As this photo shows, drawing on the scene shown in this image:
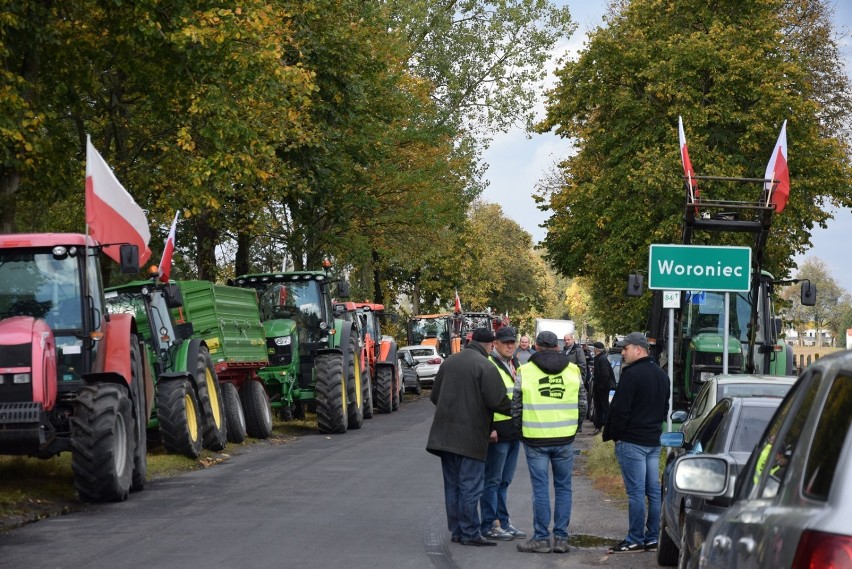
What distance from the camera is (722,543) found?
15.4ft

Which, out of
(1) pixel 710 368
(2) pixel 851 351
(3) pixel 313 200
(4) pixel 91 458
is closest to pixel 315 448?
(1) pixel 710 368

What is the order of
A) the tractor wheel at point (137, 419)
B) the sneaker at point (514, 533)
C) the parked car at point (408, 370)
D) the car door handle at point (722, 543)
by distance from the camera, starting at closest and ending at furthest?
the car door handle at point (722, 543) → the sneaker at point (514, 533) → the tractor wheel at point (137, 419) → the parked car at point (408, 370)

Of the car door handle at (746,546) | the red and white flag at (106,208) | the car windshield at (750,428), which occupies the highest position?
the red and white flag at (106,208)

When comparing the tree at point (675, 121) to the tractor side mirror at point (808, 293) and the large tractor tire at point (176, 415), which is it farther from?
the large tractor tire at point (176, 415)

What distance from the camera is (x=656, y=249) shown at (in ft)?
55.7

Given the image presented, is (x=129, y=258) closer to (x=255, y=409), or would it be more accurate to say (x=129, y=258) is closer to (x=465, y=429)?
(x=465, y=429)

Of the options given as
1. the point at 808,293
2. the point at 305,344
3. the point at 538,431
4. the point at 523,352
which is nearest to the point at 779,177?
the point at 808,293

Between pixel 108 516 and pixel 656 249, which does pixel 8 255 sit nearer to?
pixel 108 516

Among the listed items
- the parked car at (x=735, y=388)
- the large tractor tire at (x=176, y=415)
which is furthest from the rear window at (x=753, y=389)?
the large tractor tire at (x=176, y=415)

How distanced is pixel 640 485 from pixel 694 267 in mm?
5557

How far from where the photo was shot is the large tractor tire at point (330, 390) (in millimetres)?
26250

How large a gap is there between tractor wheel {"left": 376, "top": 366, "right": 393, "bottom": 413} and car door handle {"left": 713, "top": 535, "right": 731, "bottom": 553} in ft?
101

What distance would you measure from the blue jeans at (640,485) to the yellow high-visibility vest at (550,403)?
57cm

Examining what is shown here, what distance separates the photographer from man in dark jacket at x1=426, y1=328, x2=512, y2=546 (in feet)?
39.6
